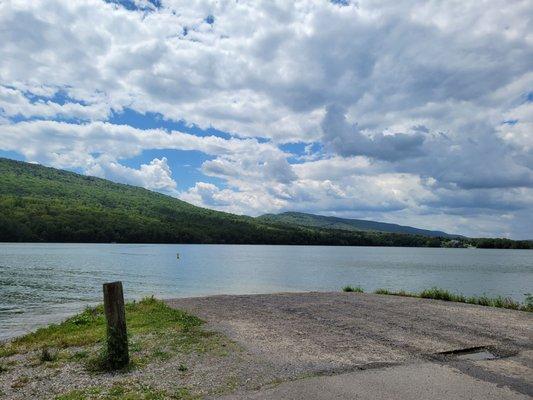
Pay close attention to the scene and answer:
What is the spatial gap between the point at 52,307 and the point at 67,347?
62.3 feet

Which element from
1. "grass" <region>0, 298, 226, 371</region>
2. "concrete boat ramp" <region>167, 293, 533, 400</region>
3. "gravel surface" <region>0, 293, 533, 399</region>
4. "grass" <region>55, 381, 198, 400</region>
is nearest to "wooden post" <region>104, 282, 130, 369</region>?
"grass" <region>0, 298, 226, 371</region>

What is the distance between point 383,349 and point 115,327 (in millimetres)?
7761

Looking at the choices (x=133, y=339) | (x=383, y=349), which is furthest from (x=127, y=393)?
(x=383, y=349)

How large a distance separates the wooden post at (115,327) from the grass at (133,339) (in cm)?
37

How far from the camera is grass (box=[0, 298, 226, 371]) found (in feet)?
44.3

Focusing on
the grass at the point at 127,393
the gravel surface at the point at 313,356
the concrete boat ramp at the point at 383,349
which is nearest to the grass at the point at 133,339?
the gravel surface at the point at 313,356

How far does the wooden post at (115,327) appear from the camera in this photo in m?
11.9

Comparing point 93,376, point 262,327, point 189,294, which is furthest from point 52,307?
point 93,376

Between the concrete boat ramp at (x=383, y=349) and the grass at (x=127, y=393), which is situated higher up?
the grass at (x=127, y=393)

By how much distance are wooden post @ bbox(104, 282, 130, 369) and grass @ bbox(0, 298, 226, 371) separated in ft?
1.20

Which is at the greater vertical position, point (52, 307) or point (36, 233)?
point (36, 233)

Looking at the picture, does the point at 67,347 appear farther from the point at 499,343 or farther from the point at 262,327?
the point at 499,343

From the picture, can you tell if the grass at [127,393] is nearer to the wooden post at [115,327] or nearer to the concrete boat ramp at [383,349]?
the concrete boat ramp at [383,349]

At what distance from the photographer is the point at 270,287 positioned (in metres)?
50.8
